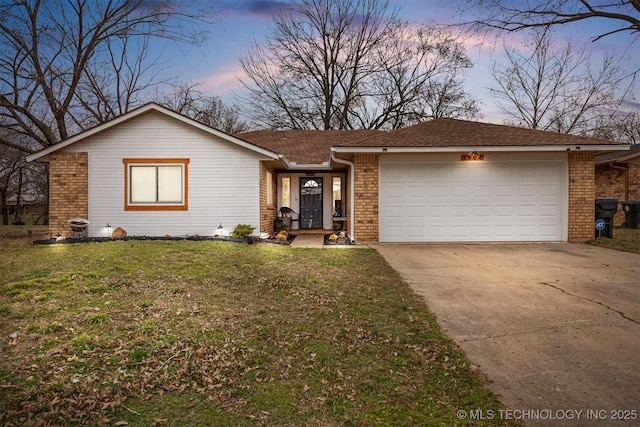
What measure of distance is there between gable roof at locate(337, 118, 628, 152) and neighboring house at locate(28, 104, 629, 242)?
0.03 metres

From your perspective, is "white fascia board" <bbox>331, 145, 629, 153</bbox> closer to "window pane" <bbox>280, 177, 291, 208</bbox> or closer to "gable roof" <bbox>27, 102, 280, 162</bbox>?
"gable roof" <bbox>27, 102, 280, 162</bbox>

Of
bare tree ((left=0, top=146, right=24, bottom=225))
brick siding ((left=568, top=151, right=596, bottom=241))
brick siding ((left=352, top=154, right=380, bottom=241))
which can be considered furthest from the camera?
bare tree ((left=0, top=146, right=24, bottom=225))

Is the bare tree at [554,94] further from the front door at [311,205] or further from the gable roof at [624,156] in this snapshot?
the front door at [311,205]

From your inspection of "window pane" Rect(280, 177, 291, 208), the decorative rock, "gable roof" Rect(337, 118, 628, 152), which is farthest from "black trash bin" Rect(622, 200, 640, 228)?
the decorative rock

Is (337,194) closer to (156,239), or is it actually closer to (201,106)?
(156,239)

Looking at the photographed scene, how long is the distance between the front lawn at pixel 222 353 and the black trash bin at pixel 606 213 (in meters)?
8.73

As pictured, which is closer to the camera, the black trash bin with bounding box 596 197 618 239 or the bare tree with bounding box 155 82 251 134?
the black trash bin with bounding box 596 197 618 239

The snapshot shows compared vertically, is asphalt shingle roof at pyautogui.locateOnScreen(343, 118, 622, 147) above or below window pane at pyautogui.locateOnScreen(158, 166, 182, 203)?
above

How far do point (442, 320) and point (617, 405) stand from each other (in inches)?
73.3

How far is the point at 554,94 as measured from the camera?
84.7 feet

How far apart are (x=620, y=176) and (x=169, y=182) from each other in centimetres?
1961

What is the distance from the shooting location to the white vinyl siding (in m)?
11.5

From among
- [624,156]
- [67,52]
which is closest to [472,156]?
[624,156]

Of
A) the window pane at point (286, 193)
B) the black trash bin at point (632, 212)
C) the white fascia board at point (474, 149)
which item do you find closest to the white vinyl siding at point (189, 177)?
the white fascia board at point (474, 149)
